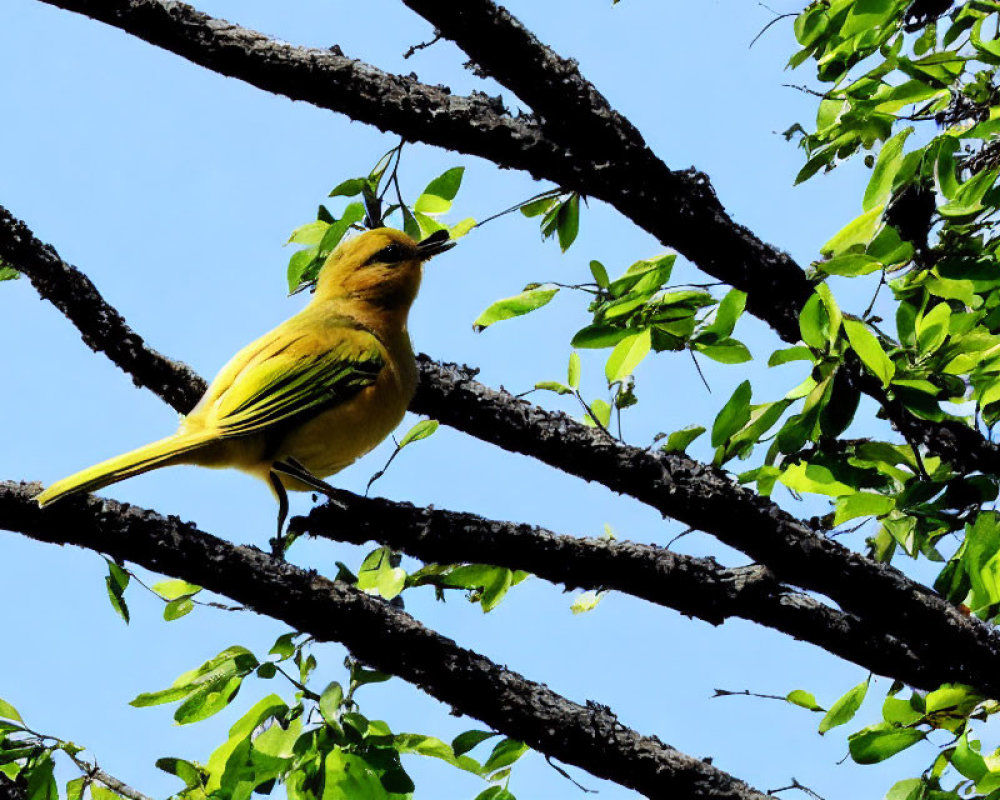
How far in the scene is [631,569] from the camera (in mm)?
3461

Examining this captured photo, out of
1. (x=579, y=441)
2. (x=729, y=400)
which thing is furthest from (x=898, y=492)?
(x=579, y=441)

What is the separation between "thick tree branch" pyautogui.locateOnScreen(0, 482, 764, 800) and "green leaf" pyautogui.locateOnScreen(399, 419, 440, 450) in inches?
30.6

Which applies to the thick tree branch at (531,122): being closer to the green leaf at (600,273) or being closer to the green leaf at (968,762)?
the green leaf at (600,273)

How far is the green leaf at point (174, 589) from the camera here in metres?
3.79

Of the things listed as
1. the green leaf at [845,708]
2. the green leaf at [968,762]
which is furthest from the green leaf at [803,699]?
the green leaf at [968,762]

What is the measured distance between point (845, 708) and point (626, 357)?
1.62 meters

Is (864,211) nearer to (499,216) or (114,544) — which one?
(499,216)

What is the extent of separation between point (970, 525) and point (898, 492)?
30 centimetres

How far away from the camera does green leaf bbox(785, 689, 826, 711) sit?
394cm

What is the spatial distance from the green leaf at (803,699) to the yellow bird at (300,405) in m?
1.91

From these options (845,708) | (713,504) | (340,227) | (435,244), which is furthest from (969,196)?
(340,227)

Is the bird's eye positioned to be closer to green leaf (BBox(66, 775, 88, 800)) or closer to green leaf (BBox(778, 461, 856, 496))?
green leaf (BBox(778, 461, 856, 496))

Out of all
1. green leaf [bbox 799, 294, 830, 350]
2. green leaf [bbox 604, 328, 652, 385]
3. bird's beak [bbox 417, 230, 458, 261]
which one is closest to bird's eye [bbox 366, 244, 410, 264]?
bird's beak [bbox 417, 230, 458, 261]

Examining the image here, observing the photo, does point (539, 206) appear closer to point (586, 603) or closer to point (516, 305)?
point (516, 305)
